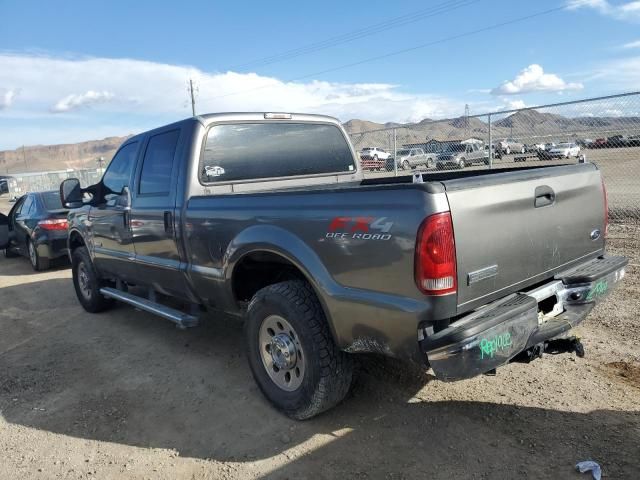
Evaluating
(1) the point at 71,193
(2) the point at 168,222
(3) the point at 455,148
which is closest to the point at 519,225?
(2) the point at 168,222

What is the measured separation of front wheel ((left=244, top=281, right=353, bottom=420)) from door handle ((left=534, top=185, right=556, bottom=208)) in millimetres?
1428

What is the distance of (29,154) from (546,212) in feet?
709

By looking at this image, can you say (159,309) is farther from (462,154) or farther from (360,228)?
(462,154)

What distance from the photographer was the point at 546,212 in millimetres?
2955

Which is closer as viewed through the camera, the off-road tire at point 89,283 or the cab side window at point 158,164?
the cab side window at point 158,164

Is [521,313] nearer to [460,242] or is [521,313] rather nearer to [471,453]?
[460,242]

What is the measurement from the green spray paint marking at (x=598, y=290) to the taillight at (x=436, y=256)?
50.3 inches

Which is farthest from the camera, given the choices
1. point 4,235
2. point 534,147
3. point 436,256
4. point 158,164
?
point 534,147

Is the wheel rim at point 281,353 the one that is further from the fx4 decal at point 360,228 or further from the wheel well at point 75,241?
the wheel well at point 75,241

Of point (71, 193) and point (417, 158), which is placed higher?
point (417, 158)

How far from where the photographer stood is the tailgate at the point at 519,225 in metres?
2.52

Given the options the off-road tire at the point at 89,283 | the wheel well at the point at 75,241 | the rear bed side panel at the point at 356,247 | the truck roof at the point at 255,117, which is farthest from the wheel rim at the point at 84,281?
the rear bed side panel at the point at 356,247

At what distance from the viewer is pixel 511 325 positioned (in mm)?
2596

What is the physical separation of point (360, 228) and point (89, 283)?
4611 mm
